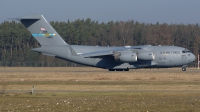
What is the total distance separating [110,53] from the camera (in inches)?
2050

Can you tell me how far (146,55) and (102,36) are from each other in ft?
193

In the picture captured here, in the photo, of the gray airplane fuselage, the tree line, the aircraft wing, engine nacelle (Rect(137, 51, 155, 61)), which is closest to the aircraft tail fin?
the gray airplane fuselage

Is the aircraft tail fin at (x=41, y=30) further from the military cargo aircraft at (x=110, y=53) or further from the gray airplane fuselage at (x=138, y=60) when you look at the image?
the gray airplane fuselage at (x=138, y=60)

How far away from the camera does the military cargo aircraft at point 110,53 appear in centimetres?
5181

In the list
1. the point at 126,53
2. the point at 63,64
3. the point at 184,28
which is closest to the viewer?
the point at 126,53

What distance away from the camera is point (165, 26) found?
112 meters

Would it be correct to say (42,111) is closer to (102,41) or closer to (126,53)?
(126,53)

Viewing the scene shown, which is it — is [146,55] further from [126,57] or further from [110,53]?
[110,53]

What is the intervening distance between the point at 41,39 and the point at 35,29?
53.2 inches

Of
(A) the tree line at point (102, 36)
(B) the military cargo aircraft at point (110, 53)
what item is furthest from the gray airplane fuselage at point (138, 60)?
(A) the tree line at point (102, 36)

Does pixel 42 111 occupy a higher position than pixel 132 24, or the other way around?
pixel 132 24

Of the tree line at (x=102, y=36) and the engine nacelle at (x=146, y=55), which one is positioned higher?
the tree line at (x=102, y=36)

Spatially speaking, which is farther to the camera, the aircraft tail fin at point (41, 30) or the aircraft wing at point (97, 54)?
the aircraft tail fin at point (41, 30)

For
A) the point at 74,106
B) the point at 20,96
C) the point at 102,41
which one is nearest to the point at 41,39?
the point at 20,96
